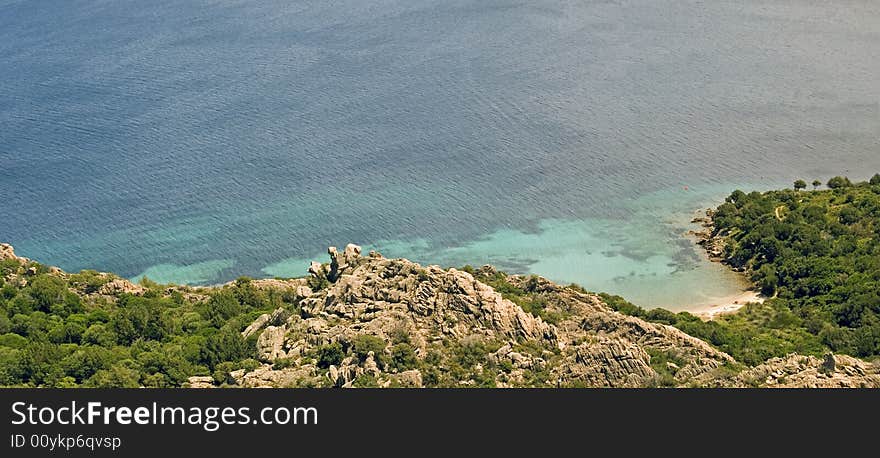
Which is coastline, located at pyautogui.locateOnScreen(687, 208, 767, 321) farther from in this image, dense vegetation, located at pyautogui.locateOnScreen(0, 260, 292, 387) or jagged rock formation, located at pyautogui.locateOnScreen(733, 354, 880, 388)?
dense vegetation, located at pyautogui.locateOnScreen(0, 260, 292, 387)

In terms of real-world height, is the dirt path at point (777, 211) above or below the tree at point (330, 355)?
above

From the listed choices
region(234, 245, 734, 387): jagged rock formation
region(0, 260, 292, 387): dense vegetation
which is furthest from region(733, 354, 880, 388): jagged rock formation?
region(0, 260, 292, 387): dense vegetation

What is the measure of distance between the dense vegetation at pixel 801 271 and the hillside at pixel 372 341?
5732mm

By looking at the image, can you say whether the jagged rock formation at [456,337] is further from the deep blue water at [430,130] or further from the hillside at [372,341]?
the deep blue water at [430,130]

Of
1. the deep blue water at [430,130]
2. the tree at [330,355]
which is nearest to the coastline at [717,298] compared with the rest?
the deep blue water at [430,130]

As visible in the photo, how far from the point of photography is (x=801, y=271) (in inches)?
2122

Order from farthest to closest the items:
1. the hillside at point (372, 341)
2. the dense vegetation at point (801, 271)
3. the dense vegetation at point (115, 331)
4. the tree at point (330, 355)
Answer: the dense vegetation at point (801, 271) → the dense vegetation at point (115, 331) → the tree at point (330, 355) → the hillside at point (372, 341)

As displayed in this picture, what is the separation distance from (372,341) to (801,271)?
28.3m

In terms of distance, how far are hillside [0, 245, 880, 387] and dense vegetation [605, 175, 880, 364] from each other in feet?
18.8

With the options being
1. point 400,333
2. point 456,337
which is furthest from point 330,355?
point 456,337

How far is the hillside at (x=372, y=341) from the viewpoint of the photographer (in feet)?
114

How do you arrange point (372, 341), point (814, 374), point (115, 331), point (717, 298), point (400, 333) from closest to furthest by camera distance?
point (814, 374) < point (372, 341) < point (400, 333) < point (115, 331) < point (717, 298)

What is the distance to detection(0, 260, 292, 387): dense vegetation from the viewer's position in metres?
37.9

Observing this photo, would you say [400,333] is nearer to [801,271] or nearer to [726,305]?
[726,305]
